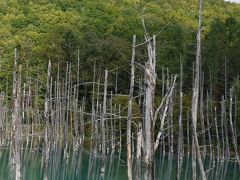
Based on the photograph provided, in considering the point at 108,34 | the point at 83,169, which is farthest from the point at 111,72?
the point at 83,169

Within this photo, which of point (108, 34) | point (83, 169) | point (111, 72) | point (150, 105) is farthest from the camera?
point (108, 34)

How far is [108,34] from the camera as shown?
51250 millimetres

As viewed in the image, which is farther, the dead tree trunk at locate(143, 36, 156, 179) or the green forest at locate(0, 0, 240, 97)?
the green forest at locate(0, 0, 240, 97)

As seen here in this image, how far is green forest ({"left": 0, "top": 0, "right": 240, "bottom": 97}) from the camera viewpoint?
134 feet

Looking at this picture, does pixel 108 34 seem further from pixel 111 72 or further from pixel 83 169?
pixel 83 169

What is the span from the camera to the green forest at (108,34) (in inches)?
1612

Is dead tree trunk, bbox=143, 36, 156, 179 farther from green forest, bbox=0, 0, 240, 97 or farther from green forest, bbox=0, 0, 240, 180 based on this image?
green forest, bbox=0, 0, 240, 97

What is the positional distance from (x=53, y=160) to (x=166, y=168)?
21.3ft

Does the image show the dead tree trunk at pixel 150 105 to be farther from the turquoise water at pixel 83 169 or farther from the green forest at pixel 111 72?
the green forest at pixel 111 72

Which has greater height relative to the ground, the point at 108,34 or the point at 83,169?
the point at 108,34

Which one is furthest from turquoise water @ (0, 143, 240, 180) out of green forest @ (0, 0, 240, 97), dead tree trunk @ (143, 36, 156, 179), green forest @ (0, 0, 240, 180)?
dead tree trunk @ (143, 36, 156, 179)

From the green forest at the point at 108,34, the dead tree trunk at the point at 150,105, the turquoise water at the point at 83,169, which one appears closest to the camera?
the dead tree trunk at the point at 150,105

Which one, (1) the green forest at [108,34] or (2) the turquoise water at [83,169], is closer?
(2) the turquoise water at [83,169]

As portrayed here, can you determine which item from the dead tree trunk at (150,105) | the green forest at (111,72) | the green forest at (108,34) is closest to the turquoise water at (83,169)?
the green forest at (111,72)
